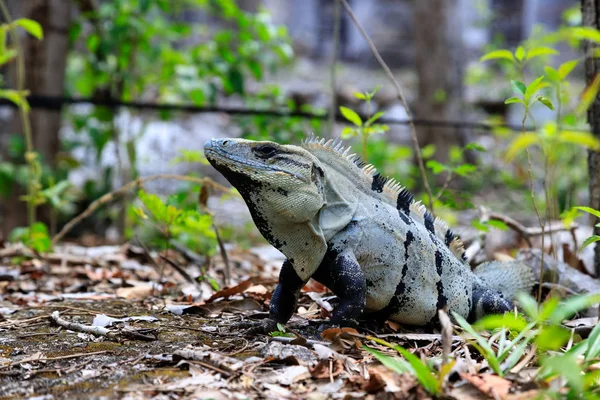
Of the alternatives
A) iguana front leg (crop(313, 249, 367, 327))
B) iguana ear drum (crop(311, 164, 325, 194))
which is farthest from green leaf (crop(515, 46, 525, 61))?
iguana front leg (crop(313, 249, 367, 327))

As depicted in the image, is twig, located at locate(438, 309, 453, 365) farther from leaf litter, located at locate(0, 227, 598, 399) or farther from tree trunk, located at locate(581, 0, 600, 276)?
tree trunk, located at locate(581, 0, 600, 276)

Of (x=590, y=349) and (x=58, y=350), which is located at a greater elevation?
(x=590, y=349)

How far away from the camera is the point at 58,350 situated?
3152 mm

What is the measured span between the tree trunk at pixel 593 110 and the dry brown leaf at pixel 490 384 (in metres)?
2.35

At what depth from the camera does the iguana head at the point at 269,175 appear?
3291mm

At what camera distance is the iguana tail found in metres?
4.38

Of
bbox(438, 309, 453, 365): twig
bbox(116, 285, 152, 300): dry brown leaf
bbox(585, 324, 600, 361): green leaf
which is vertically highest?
bbox(438, 309, 453, 365): twig

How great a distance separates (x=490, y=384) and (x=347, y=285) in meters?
1.03

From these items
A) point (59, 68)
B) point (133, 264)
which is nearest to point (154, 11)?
point (59, 68)

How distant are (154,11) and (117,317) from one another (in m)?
6.16

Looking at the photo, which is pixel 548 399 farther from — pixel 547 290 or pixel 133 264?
pixel 133 264

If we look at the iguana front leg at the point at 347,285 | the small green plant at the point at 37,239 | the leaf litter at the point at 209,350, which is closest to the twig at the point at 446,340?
the leaf litter at the point at 209,350

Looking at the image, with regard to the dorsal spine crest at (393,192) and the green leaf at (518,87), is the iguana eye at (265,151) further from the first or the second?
the green leaf at (518,87)

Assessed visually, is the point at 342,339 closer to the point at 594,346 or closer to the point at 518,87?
the point at 594,346
